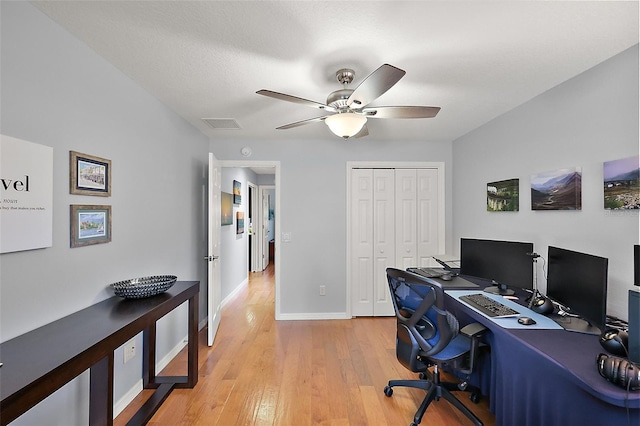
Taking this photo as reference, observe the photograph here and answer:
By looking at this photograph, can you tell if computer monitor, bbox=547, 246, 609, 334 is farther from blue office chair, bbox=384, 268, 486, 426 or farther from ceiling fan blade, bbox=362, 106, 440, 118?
ceiling fan blade, bbox=362, 106, 440, 118

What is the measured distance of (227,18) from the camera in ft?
4.87

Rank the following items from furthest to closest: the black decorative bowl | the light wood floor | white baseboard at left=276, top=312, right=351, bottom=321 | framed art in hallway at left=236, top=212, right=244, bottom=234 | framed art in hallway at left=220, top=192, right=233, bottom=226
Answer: framed art in hallway at left=236, top=212, right=244, bottom=234, framed art in hallway at left=220, top=192, right=233, bottom=226, white baseboard at left=276, top=312, right=351, bottom=321, the light wood floor, the black decorative bowl

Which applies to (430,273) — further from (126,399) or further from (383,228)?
(126,399)

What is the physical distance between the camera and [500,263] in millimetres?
2426

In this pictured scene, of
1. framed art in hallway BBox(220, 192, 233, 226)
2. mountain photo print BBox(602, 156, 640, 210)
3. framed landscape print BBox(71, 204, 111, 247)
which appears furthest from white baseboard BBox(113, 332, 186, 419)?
mountain photo print BBox(602, 156, 640, 210)

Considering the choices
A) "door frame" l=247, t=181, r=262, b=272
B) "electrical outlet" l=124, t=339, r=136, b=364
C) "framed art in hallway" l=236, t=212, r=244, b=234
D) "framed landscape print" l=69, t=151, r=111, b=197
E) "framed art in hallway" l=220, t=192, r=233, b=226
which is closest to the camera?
"framed landscape print" l=69, t=151, r=111, b=197

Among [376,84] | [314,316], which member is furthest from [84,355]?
[314,316]

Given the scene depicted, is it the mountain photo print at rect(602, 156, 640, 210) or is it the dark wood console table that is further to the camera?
the mountain photo print at rect(602, 156, 640, 210)

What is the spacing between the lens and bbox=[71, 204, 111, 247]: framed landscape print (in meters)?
1.66

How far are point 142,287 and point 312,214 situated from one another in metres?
2.26

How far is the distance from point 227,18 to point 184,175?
1.96 m

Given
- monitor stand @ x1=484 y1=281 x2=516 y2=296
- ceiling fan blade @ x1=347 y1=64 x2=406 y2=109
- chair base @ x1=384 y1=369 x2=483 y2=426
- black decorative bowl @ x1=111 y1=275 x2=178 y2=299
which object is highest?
ceiling fan blade @ x1=347 y1=64 x2=406 y2=109

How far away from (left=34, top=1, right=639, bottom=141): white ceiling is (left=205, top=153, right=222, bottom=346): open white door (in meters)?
0.96

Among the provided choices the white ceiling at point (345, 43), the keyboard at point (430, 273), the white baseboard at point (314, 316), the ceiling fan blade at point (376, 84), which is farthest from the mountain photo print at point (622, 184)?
the white baseboard at point (314, 316)
